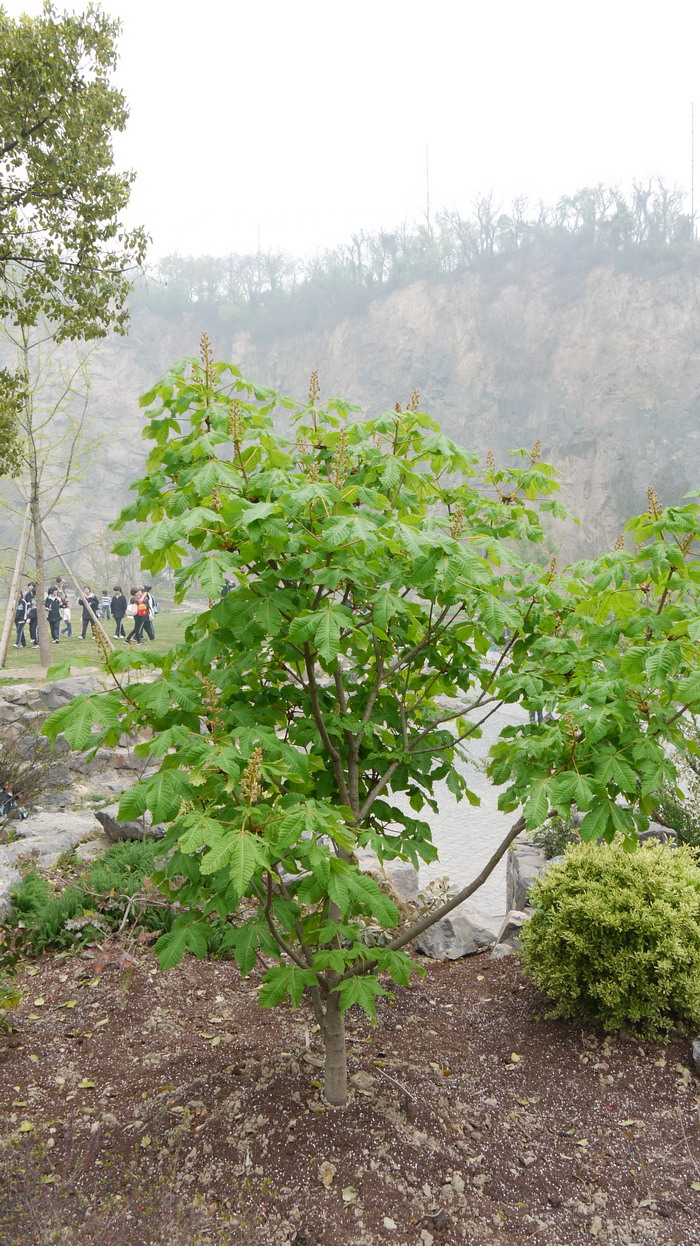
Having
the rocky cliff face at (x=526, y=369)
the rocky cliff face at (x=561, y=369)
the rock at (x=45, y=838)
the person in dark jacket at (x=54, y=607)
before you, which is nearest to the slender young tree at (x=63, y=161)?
the rock at (x=45, y=838)

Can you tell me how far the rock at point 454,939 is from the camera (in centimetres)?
600

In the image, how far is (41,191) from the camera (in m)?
9.18

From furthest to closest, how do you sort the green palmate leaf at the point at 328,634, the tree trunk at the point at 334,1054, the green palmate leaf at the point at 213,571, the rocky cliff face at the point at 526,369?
the rocky cliff face at the point at 526,369 → the tree trunk at the point at 334,1054 → the green palmate leaf at the point at 328,634 → the green palmate leaf at the point at 213,571

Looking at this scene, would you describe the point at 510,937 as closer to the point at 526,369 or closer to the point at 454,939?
the point at 454,939

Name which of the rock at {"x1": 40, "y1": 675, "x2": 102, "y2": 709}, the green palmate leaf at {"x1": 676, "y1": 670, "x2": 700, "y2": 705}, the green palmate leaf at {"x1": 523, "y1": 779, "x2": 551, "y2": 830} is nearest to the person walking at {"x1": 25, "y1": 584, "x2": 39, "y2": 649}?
the rock at {"x1": 40, "y1": 675, "x2": 102, "y2": 709}

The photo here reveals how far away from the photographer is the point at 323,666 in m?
3.28

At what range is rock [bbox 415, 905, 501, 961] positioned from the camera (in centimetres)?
600

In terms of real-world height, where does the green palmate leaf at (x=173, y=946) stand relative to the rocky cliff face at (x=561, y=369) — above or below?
below

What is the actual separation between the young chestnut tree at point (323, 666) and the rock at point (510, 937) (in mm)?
2375

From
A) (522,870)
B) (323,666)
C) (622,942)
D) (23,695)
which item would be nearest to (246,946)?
(323,666)

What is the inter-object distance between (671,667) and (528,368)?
53.7 m

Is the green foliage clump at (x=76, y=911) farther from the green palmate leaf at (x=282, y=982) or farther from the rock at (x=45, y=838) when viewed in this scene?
the green palmate leaf at (x=282, y=982)

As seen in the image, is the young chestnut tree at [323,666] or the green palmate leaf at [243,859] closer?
the green palmate leaf at [243,859]

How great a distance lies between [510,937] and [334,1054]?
265 centimetres
